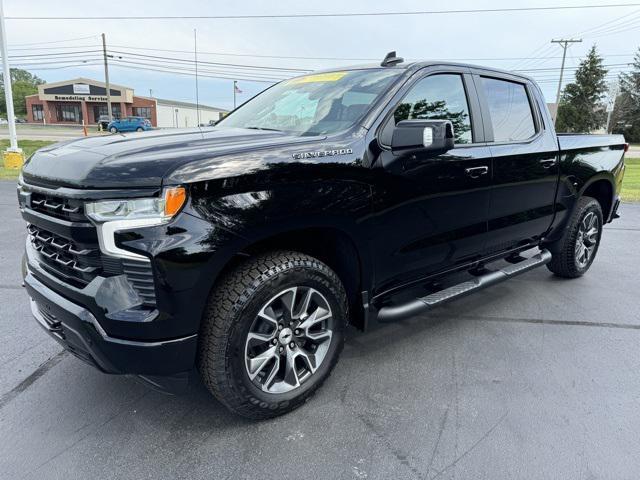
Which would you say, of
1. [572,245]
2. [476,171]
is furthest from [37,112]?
[476,171]

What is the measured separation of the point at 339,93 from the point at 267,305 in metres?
1.58

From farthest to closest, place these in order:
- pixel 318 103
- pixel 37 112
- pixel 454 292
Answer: pixel 37 112 < pixel 454 292 < pixel 318 103

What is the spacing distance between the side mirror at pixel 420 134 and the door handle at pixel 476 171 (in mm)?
565

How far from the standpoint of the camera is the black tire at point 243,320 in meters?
2.29

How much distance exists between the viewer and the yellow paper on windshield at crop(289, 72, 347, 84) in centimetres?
346

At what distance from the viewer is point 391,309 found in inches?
120

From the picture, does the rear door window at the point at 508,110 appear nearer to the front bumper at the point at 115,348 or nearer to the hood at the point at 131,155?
the hood at the point at 131,155

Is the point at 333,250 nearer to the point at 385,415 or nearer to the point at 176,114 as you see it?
the point at 385,415

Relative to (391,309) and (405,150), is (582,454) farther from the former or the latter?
(405,150)

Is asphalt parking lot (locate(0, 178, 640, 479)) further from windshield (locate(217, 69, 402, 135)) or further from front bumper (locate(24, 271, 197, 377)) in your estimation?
windshield (locate(217, 69, 402, 135))

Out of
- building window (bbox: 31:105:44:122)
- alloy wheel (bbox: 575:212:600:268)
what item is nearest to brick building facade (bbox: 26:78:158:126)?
building window (bbox: 31:105:44:122)

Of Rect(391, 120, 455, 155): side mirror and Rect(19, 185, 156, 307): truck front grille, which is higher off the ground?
Rect(391, 120, 455, 155): side mirror

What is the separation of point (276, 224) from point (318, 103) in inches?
49.1

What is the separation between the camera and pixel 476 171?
3348 millimetres
